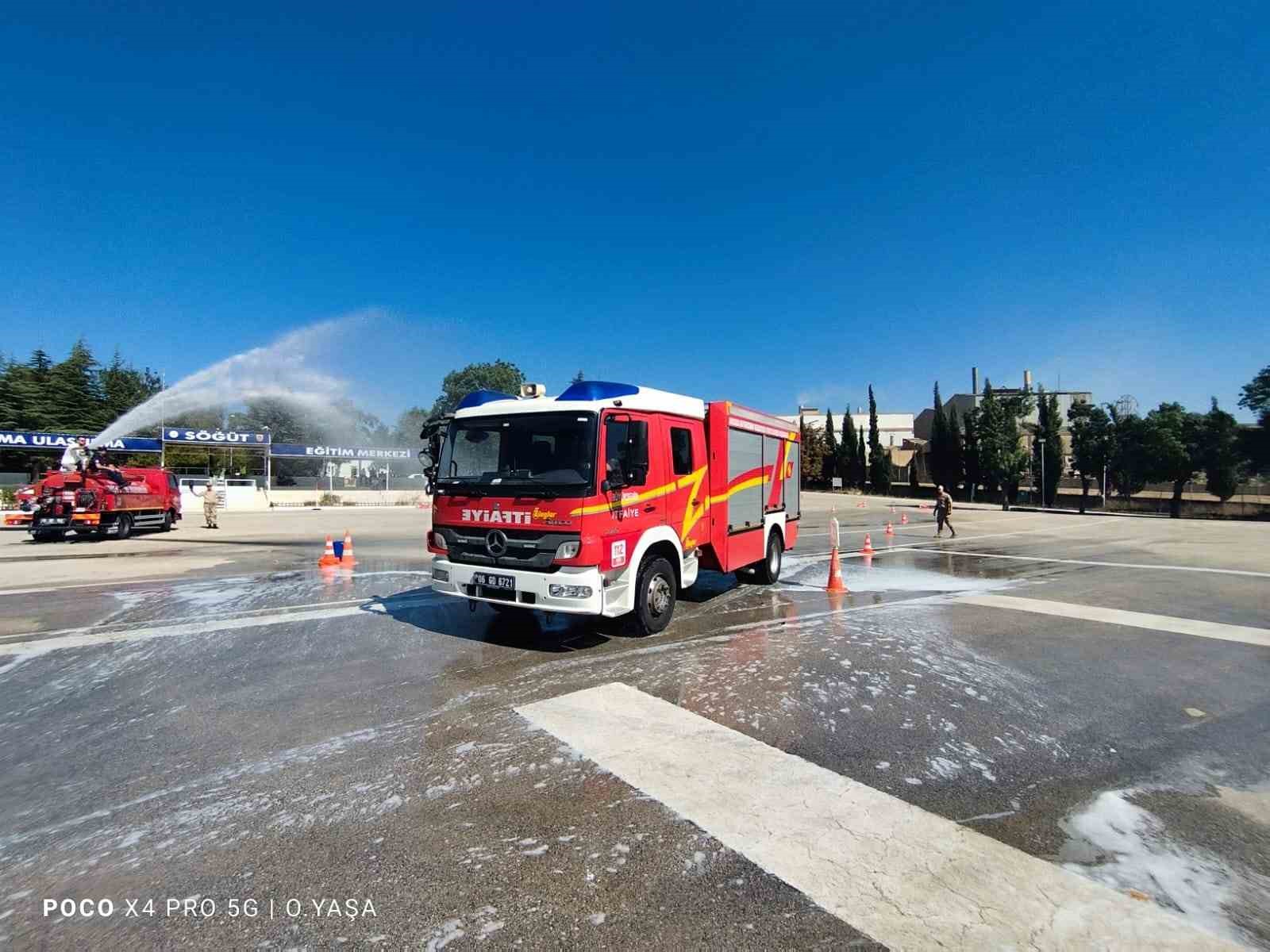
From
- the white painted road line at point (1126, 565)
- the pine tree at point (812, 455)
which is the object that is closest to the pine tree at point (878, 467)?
the pine tree at point (812, 455)

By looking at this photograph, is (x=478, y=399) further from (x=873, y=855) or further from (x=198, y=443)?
(x=198, y=443)

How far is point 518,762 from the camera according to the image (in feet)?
12.7

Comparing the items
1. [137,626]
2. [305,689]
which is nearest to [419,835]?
[305,689]

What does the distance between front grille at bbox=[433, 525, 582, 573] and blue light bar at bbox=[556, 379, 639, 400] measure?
144cm

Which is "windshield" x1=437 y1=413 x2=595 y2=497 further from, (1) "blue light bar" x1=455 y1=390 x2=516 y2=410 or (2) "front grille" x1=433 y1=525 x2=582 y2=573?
(2) "front grille" x1=433 y1=525 x2=582 y2=573

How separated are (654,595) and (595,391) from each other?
95.5 inches

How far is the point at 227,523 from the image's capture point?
25391 millimetres

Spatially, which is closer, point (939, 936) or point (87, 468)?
point (939, 936)

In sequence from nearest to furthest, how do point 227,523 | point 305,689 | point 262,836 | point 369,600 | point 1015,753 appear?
point 262,836, point 1015,753, point 305,689, point 369,600, point 227,523

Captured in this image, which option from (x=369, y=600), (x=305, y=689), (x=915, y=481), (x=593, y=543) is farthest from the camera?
(x=915, y=481)

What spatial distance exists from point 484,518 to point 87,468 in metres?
17.6

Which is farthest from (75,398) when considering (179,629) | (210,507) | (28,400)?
(179,629)

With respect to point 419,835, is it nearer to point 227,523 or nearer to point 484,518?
point 484,518

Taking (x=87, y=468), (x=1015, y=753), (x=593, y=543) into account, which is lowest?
(x=1015, y=753)
